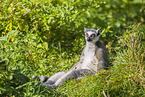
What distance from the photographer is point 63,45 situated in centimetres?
614

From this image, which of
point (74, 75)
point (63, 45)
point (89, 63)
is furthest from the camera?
point (63, 45)

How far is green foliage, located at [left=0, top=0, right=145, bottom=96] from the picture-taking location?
366 cm

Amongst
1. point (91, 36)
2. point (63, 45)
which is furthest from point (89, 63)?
point (63, 45)

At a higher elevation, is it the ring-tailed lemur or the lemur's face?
the lemur's face

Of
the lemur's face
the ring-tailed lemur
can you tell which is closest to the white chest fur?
the ring-tailed lemur

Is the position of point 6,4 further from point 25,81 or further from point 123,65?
point 123,65

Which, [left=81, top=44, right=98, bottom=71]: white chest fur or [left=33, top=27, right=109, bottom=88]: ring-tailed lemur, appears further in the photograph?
[left=81, top=44, right=98, bottom=71]: white chest fur

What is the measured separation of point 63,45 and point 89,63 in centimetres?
199

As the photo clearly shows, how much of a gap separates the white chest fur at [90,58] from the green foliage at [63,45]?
15.7 inches

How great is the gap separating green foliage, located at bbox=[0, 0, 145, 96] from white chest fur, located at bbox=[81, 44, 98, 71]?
40 cm

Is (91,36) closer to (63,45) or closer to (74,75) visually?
(74,75)

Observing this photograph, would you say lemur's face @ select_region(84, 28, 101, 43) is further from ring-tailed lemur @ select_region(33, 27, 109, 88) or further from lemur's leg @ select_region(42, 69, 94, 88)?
lemur's leg @ select_region(42, 69, 94, 88)

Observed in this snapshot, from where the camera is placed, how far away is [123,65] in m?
4.22

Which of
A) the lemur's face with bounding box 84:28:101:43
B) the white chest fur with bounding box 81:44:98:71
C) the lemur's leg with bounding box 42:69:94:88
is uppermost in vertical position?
the lemur's face with bounding box 84:28:101:43
